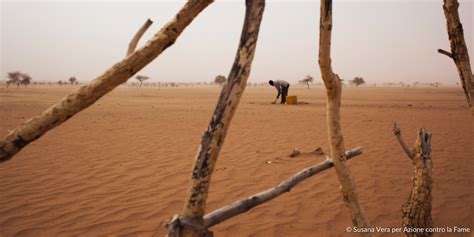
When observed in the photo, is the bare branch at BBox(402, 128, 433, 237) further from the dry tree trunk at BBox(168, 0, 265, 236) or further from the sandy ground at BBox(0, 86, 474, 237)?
the dry tree trunk at BBox(168, 0, 265, 236)

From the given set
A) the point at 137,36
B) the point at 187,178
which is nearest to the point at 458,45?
the point at 137,36

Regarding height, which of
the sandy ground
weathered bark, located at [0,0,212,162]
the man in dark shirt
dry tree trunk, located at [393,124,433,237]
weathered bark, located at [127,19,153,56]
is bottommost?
the sandy ground

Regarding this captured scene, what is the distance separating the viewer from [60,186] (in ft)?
14.7

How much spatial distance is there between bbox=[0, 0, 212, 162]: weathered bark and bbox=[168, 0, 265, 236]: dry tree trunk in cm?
21

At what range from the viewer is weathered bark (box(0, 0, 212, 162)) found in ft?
3.56

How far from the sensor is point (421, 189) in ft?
6.77

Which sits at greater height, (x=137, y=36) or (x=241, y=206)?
(x=137, y=36)

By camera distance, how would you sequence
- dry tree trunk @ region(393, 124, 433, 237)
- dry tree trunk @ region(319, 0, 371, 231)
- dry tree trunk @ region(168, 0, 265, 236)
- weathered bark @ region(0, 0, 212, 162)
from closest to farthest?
weathered bark @ region(0, 0, 212, 162) → dry tree trunk @ region(168, 0, 265, 236) → dry tree trunk @ region(319, 0, 371, 231) → dry tree trunk @ region(393, 124, 433, 237)

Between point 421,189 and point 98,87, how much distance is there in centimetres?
223

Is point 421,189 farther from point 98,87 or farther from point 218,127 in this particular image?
point 98,87

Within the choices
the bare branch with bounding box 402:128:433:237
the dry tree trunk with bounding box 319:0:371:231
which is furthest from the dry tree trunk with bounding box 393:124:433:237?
the dry tree trunk with bounding box 319:0:371:231

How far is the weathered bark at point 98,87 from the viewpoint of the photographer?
1086 mm

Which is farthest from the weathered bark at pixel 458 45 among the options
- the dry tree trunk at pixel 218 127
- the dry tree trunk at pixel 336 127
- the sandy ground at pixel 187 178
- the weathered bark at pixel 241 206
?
the sandy ground at pixel 187 178

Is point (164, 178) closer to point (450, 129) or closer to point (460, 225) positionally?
point (460, 225)
